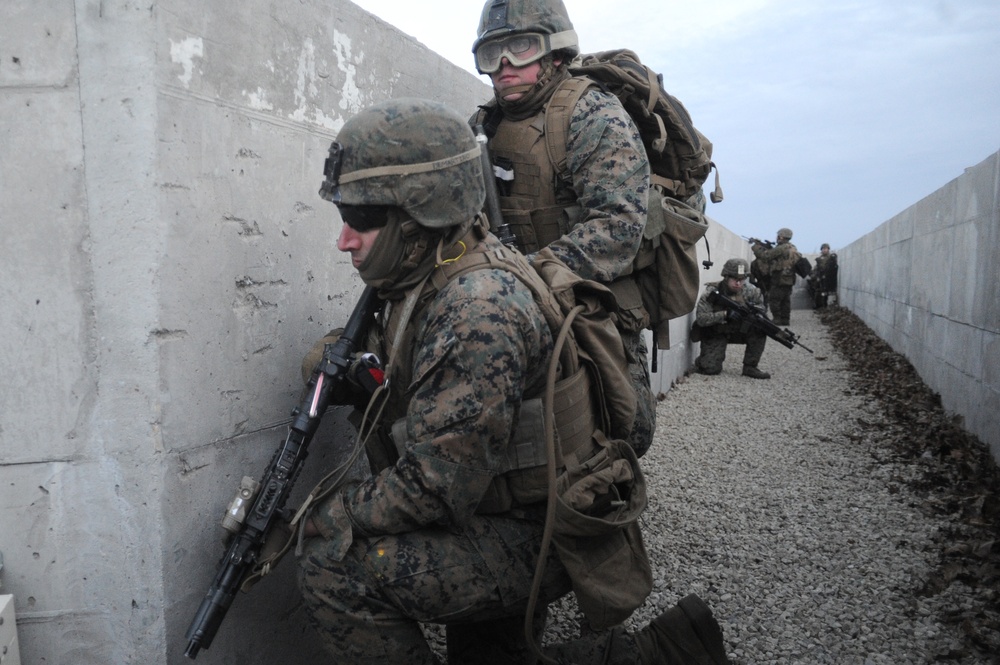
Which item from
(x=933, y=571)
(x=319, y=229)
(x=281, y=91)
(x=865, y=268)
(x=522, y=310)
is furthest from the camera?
(x=865, y=268)

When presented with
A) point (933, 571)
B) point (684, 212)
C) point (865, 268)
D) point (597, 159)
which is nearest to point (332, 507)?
point (597, 159)

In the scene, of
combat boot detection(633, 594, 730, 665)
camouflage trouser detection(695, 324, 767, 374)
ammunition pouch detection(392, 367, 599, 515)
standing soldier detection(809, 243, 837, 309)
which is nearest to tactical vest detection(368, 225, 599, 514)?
ammunition pouch detection(392, 367, 599, 515)

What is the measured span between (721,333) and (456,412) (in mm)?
8438

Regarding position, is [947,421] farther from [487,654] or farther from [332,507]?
[332,507]

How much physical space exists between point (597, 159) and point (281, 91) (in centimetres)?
107

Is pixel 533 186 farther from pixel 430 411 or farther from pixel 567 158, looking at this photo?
pixel 430 411

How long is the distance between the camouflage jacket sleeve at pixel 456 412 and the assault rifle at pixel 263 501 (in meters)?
0.15

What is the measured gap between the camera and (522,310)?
1976 millimetres

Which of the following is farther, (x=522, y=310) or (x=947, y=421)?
(x=947, y=421)

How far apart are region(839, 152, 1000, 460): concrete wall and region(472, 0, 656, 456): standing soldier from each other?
3.41 metres

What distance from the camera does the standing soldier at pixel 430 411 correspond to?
74.6 inches

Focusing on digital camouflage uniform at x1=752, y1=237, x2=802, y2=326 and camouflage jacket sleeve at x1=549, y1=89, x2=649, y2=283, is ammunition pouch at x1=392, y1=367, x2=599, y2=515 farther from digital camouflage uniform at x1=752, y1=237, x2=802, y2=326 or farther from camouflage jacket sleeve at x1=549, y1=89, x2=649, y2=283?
digital camouflage uniform at x1=752, y1=237, x2=802, y2=326

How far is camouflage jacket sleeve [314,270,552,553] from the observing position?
1882mm

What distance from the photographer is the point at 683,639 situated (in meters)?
2.58
